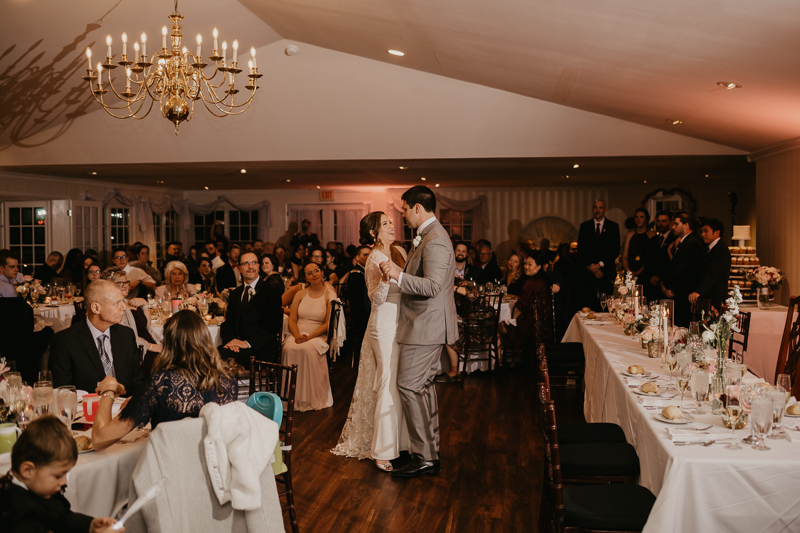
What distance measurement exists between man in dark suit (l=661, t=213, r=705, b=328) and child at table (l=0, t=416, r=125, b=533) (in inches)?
241

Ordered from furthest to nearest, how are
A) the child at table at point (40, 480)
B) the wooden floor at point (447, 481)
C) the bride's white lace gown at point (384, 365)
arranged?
the bride's white lace gown at point (384, 365) < the wooden floor at point (447, 481) < the child at table at point (40, 480)

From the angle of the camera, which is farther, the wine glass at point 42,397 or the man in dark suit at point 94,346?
the man in dark suit at point 94,346

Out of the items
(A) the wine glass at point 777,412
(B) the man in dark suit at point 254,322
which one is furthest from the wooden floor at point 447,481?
(A) the wine glass at point 777,412

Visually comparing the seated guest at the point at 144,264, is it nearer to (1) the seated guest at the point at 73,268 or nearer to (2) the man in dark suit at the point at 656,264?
(1) the seated guest at the point at 73,268

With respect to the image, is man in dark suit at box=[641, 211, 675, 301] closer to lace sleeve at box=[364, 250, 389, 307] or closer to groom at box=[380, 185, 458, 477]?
groom at box=[380, 185, 458, 477]

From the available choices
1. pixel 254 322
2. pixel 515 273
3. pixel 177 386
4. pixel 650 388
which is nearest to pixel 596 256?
pixel 515 273

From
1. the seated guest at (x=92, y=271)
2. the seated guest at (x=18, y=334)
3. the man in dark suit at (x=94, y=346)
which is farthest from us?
the seated guest at (x=92, y=271)

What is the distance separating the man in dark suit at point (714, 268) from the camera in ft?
20.5

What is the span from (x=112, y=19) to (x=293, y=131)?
2774 mm

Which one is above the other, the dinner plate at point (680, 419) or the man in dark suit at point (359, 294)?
the man in dark suit at point (359, 294)

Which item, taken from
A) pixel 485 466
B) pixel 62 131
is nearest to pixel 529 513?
pixel 485 466

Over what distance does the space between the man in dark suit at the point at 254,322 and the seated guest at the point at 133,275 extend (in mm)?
2326

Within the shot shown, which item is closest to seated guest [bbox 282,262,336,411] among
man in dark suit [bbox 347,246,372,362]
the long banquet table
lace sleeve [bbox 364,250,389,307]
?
man in dark suit [bbox 347,246,372,362]

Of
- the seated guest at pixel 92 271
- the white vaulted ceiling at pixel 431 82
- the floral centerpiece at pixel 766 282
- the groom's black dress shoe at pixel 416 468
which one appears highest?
the white vaulted ceiling at pixel 431 82
